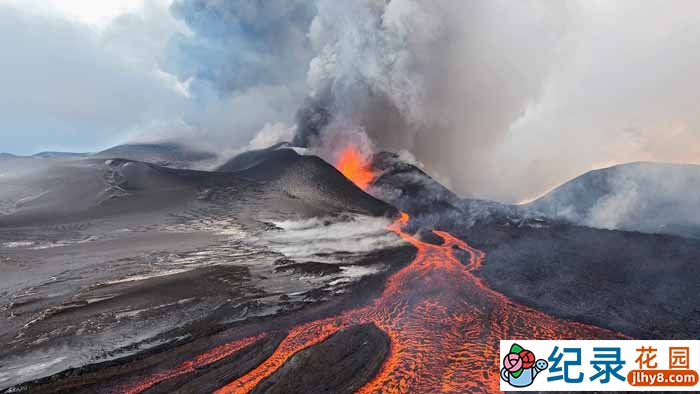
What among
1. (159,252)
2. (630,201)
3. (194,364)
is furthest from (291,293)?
(630,201)

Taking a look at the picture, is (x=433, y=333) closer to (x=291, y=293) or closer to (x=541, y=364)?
(x=541, y=364)

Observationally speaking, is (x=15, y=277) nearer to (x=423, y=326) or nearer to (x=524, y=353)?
(x=423, y=326)

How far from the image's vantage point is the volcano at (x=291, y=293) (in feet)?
27.0

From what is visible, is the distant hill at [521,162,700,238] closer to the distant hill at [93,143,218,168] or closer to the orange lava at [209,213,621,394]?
the orange lava at [209,213,621,394]

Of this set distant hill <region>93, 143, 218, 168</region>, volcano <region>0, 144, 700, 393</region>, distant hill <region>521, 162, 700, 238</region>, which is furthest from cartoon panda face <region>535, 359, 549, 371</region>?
distant hill <region>93, 143, 218, 168</region>

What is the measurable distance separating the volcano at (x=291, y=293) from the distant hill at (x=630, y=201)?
323cm

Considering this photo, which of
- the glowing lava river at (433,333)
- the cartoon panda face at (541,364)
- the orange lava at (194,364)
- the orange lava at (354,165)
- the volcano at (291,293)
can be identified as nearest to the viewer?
the cartoon panda face at (541,364)

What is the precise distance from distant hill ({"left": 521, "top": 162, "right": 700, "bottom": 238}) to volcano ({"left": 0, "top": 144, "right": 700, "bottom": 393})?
10.6ft

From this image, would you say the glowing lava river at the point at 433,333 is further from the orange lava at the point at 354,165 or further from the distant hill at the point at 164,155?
the distant hill at the point at 164,155

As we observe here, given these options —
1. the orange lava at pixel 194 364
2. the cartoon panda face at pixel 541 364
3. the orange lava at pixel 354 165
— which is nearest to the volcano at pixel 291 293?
the orange lava at pixel 194 364

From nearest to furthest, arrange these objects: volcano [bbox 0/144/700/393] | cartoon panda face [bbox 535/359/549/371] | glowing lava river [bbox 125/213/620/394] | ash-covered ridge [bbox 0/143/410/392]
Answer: cartoon panda face [bbox 535/359/549/371], glowing lava river [bbox 125/213/620/394], volcano [bbox 0/144/700/393], ash-covered ridge [bbox 0/143/410/392]

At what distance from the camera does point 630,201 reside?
2642cm

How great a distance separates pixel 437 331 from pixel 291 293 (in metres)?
5.64

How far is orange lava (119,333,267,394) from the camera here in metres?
7.48
